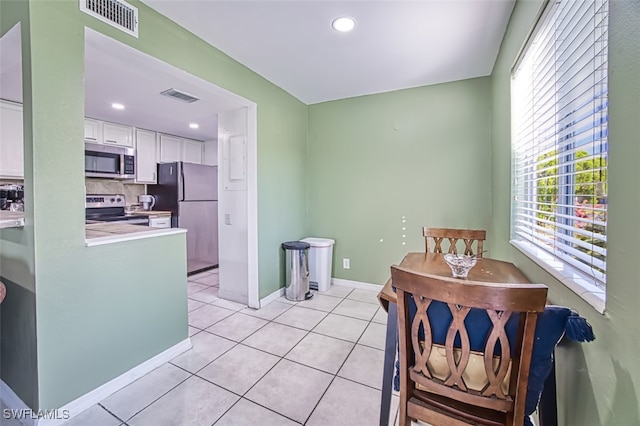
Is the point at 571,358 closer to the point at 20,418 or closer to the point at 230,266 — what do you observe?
the point at 20,418

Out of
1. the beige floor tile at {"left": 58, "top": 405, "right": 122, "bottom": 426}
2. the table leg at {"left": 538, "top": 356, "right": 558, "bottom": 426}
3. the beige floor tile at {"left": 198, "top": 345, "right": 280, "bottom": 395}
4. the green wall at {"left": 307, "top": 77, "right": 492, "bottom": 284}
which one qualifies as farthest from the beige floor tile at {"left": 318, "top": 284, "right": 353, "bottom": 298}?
the table leg at {"left": 538, "top": 356, "right": 558, "bottom": 426}

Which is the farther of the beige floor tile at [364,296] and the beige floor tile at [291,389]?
the beige floor tile at [364,296]

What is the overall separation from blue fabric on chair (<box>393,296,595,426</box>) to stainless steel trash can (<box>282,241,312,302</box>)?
2310mm

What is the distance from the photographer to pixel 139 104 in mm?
3211

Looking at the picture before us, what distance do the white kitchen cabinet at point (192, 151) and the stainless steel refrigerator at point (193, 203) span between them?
628mm

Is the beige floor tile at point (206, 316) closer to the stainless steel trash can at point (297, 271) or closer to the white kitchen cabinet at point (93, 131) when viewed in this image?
the stainless steel trash can at point (297, 271)

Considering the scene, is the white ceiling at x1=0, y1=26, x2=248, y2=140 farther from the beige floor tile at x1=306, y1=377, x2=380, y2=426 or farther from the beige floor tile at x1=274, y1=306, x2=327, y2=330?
the beige floor tile at x1=306, y1=377, x2=380, y2=426

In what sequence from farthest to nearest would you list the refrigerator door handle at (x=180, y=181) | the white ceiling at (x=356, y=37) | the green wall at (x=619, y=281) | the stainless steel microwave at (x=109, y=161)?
the refrigerator door handle at (x=180, y=181) < the stainless steel microwave at (x=109, y=161) < the white ceiling at (x=356, y=37) < the green wall at (x=619, y=281)

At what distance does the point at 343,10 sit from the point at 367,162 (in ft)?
6.00

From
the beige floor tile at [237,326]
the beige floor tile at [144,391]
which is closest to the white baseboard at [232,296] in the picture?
the beige floor tile at [237,326]

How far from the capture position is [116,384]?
5.60ft

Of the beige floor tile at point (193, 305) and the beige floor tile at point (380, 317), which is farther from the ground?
the beige floor tile at point (193, 305)

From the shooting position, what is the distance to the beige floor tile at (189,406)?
1.47 m

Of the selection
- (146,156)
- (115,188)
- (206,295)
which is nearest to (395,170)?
(206,295)
